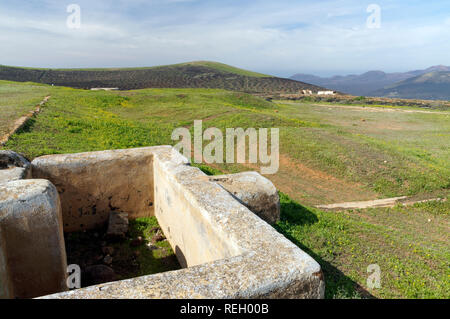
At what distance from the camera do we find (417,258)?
20.5ft

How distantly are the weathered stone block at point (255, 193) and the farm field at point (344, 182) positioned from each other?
47 centimetres

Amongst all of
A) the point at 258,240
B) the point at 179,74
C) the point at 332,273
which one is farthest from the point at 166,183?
the point at 179,74

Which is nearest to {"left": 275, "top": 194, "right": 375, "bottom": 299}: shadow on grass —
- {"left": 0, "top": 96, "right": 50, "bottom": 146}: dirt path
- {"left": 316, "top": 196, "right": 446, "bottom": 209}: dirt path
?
{"left": 316, "top": 196, "right": 446, "bottom": 209}: dirt path

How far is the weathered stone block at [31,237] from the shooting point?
3885 mm

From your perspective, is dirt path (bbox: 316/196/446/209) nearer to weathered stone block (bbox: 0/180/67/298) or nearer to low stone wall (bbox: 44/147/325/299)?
low stone wall (bbox: 44/147/325/299)

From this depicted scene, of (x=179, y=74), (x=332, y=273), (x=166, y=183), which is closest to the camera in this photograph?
(x=332, y=273)

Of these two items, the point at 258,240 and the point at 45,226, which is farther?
the point at 45,226

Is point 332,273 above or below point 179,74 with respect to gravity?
below

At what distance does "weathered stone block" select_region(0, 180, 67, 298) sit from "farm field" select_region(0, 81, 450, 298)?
13.0ft

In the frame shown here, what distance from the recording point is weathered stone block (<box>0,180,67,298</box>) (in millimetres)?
3885
